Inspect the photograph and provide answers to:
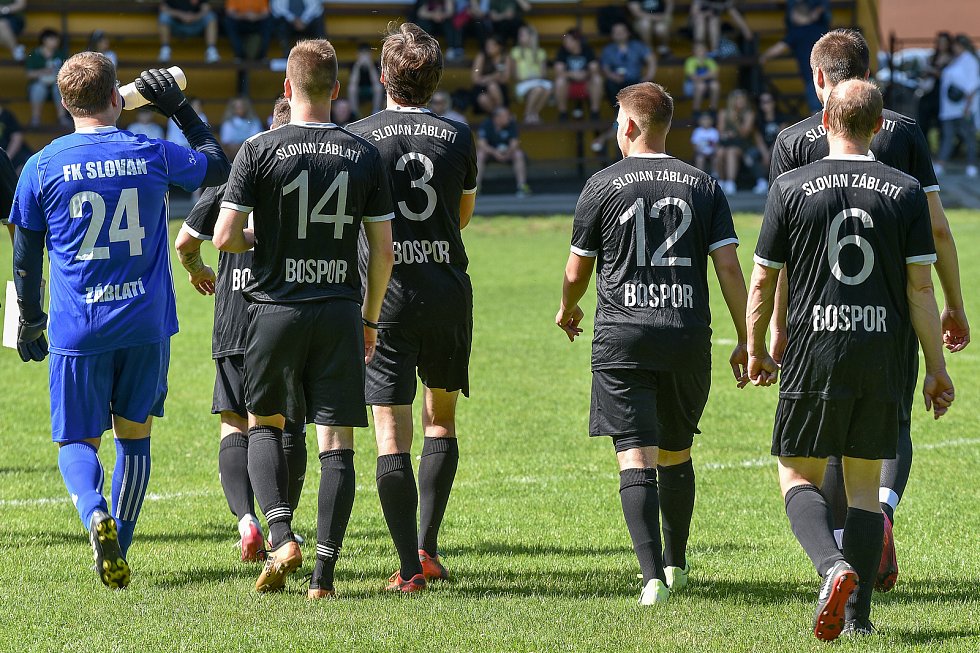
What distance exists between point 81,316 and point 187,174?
732 mm

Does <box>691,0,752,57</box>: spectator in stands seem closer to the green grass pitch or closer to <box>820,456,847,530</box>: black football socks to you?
the green grass pitch

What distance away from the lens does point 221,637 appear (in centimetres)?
468

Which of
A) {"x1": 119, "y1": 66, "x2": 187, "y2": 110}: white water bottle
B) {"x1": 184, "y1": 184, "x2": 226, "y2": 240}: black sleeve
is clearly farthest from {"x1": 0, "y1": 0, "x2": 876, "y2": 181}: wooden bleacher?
{"x1": 119, "y1": 66, "x2": 187, "y2": 110}: white water bottle

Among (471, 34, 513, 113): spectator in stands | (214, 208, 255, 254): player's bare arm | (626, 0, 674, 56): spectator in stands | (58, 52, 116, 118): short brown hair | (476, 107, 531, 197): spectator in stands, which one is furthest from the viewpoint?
(626, 0, 674, 56): spectator in stands

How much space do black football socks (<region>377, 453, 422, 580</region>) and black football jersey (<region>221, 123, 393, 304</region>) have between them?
2.55 ft

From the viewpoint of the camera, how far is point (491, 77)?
25.7 metres

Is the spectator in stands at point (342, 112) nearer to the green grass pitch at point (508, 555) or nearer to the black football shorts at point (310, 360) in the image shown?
the green grass pitch at point (508, 555)

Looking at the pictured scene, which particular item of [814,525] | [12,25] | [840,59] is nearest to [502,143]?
[12,25]

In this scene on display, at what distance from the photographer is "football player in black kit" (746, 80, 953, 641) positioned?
4707mm

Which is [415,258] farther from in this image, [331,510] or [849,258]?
[849,258]

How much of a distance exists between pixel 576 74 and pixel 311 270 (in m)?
21.8

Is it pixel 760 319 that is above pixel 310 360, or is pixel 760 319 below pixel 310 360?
above

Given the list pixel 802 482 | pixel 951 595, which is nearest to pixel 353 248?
pixel 802 482

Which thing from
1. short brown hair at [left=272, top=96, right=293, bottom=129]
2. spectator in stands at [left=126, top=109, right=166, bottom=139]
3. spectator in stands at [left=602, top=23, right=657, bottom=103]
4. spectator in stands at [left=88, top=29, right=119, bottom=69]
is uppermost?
short brown hair at [left=272, top=96, right=293, bottom=129]
